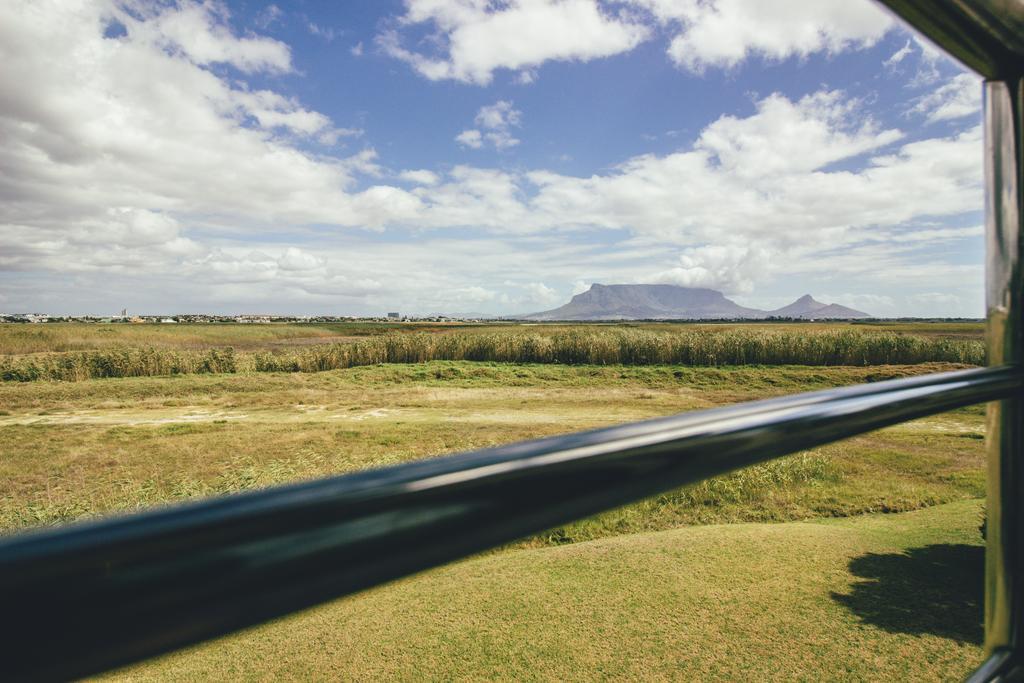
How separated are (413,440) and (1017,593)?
14.8 meters

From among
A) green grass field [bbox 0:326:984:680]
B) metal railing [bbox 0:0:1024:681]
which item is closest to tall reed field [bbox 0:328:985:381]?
green grass field [bbox 0:326:984:680]

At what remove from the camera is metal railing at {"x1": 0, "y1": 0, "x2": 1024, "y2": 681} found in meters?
0.18

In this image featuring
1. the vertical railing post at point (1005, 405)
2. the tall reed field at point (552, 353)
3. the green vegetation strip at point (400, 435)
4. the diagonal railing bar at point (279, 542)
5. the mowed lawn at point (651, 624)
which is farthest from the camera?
the tall reed field at point (552, 353)

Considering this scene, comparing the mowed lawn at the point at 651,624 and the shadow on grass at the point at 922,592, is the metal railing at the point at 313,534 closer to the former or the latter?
the mowed lawn at the point at 651,624

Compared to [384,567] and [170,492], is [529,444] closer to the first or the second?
[384,567]

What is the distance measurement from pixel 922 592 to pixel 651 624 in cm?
146

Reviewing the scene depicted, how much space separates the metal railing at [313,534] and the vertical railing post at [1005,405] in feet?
2.00

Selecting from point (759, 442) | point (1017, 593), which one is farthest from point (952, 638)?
point (759, 442)

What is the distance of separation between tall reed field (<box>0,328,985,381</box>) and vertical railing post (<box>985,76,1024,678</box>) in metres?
32.6

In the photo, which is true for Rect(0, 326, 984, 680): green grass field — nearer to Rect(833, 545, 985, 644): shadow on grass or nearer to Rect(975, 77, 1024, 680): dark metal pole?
Rect(833, 545, 985, 644): shadow on grass

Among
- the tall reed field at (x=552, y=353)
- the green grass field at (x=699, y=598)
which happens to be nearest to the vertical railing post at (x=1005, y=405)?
the green grass field at (x=699, y=598)

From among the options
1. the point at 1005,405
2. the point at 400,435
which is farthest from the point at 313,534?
the point at 400,435

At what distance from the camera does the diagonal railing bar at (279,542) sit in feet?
0.57

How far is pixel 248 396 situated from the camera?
25234 millimetres
